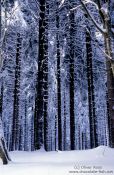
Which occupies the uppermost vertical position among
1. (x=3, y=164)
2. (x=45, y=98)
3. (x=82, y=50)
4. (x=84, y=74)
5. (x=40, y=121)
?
(x=82, y=50)

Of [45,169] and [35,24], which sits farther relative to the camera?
[35,24]

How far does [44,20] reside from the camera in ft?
50.7

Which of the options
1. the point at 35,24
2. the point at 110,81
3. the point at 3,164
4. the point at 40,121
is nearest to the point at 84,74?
the point at 35,24

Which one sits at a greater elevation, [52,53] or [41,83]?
[52,53]

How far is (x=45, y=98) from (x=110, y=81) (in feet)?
24.5

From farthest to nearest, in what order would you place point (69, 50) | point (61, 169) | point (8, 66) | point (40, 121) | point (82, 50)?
point (8, 66), point (82, 50), point (69, 50), point (40, 121), point (61, 169)

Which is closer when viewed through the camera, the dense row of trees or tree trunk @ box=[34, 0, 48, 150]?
tree trunk @ box=[34, 0, 48, 150]

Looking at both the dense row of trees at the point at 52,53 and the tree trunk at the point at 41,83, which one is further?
the dense row of trees at the point at 52,53

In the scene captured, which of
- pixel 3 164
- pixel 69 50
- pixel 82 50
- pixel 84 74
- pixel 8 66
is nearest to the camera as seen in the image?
pixel 3 164

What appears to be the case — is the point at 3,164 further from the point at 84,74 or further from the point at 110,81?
the point at 84,74

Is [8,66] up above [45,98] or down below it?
above

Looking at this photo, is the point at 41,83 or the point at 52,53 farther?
the point at 52,53

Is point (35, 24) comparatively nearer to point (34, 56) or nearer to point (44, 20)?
point (44, 20)

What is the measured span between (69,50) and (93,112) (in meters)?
4.04
